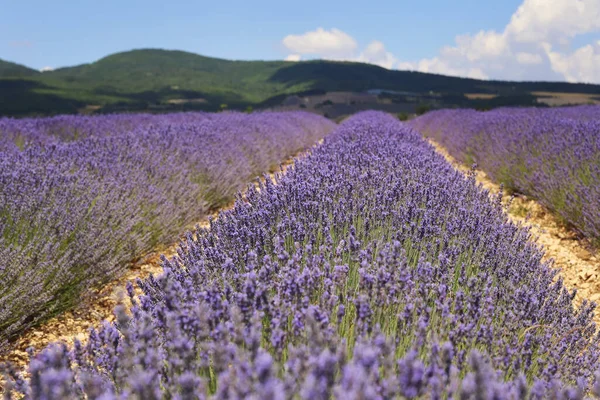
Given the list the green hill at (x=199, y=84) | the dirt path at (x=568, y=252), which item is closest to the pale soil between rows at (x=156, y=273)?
the dirt path at (x=568, y=252)

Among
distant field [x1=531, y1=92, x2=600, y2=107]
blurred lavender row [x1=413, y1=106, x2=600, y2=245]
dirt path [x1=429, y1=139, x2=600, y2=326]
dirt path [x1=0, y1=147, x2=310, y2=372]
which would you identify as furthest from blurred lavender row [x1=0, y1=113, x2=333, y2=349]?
distant field [x1=531, y1=92, x2=600, y2=107]

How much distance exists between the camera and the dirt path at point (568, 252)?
3.41 m

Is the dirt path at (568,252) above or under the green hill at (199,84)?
under

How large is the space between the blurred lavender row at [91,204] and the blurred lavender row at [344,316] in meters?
0.95

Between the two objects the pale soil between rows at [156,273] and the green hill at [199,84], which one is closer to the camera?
the pale soil between rows at [156,273]

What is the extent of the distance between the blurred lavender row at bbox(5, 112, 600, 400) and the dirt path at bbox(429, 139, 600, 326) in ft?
2.67

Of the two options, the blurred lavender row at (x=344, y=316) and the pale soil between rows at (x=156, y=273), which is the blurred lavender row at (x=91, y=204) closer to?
the pale soil between rows at (x=156, y=273)

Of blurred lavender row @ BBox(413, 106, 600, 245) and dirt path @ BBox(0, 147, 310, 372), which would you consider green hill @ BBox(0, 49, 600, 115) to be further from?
dirt path @ BBox(0, 147, 310, 372)

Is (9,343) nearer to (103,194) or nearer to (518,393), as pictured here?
(103,194)

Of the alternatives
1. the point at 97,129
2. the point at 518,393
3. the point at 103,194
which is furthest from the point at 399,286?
the point at 97,129

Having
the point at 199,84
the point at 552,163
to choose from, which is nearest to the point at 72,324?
the point at 552,163

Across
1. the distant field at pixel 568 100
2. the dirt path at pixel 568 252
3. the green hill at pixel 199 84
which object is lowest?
the dirt path at pixel 568 252

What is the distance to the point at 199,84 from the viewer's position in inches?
3401

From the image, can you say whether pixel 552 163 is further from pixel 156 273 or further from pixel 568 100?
pixel 568 100
